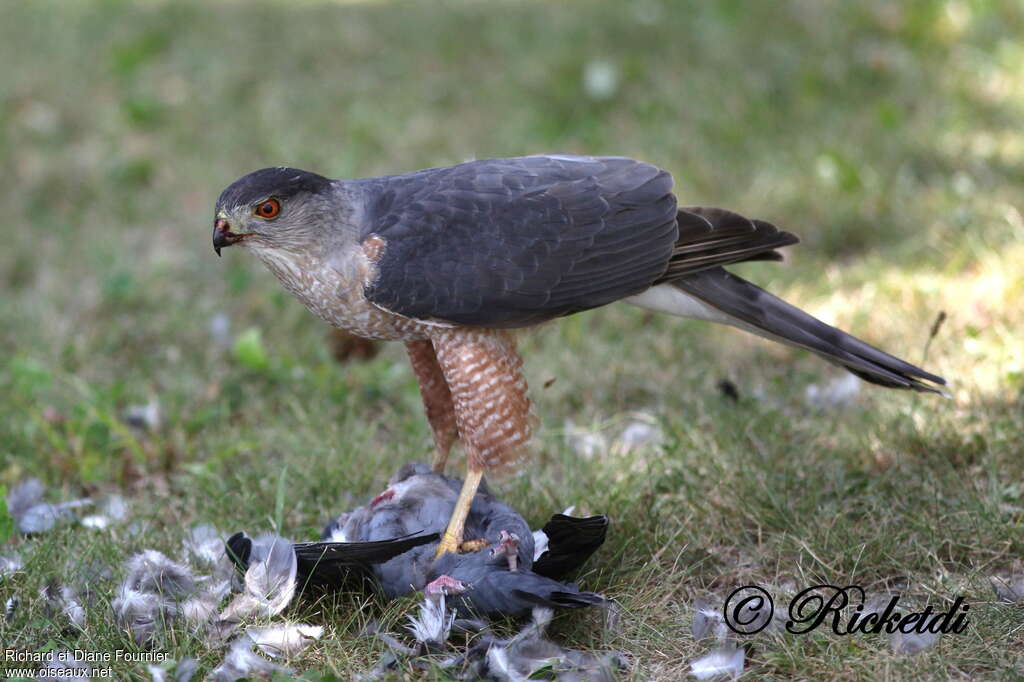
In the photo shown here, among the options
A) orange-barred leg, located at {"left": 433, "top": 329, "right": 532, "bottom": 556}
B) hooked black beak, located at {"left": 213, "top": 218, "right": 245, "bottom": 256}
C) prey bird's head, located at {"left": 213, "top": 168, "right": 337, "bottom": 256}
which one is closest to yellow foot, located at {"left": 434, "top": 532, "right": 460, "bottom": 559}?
orange-barred leg, located at {"left": 433, "top": 329, "right": 532, "bottom": 556}

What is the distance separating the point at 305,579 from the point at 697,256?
5.18 ft

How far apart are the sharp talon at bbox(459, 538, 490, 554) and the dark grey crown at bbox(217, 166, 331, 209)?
3.73ft

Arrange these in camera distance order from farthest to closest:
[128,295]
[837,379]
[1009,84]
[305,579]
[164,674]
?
[1009,84], [128,295], [837,379], [305,579], [164,674]

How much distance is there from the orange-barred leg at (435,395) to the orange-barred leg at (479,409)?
0.97 ft

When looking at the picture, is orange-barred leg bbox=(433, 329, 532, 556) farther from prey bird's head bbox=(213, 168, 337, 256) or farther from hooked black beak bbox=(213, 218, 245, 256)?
hooked black beak bbox=(213, 218, 245, 256)

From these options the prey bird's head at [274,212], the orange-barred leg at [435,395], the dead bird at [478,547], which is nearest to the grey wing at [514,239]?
the prey bird's head at [274,212]

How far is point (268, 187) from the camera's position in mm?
3248

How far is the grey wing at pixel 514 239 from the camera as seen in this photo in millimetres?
3305

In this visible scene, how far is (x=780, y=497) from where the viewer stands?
358 centimetres

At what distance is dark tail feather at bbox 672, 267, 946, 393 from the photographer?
3484 millimetres

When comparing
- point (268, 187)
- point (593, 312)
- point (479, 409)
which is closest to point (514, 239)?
point (479, 409)

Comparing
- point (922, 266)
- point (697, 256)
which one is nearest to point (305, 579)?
point (697, 256)

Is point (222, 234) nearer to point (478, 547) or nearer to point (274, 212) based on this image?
point (274, 212)

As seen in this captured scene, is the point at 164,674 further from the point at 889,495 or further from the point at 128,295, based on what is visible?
the point at 128,295
